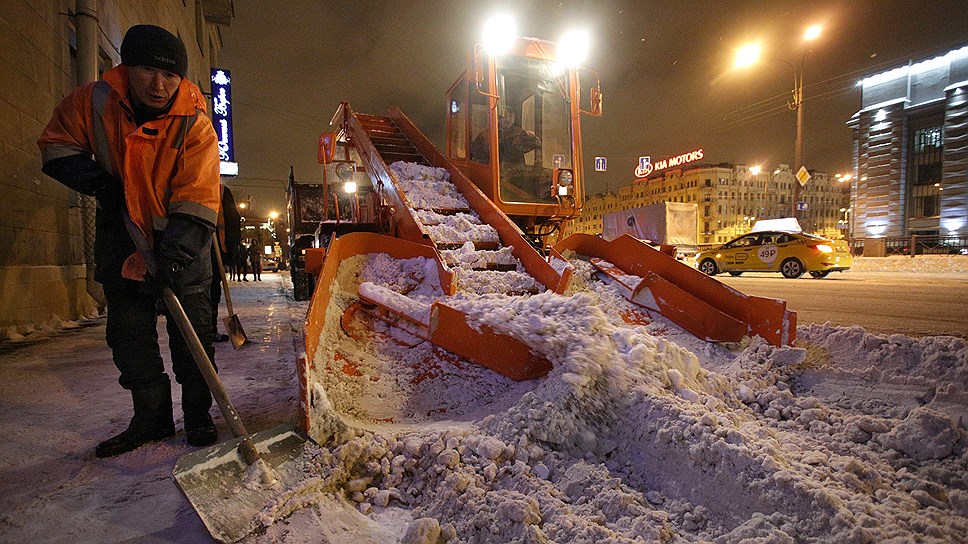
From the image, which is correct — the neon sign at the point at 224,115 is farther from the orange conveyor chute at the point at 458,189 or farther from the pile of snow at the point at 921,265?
the pile of snow at the point at 921,265

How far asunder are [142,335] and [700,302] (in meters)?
3.62

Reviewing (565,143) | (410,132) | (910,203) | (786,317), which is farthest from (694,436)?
(910,203)

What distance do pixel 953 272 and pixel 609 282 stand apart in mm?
16698

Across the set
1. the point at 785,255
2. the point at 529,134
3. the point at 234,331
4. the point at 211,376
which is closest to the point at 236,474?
the point at 211,376

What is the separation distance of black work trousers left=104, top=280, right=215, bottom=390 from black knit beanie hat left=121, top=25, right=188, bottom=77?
1157mm

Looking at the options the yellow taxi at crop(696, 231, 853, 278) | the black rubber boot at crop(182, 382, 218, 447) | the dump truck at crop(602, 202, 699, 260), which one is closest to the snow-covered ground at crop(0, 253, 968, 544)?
the black rubber boot at crop(182, 382, 218, 447)

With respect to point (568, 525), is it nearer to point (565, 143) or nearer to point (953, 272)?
point (565, 143)

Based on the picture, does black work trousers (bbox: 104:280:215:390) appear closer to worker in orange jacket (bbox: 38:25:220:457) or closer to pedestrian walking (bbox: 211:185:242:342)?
worker in orange jacket (bbox: 38:25:220:457)

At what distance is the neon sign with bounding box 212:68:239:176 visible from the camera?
16.8 meters

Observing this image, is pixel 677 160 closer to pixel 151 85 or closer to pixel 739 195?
pixel 739 195

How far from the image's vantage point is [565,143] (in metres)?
6.01

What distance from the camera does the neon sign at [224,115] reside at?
1684 centimetres

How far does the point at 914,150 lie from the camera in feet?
107

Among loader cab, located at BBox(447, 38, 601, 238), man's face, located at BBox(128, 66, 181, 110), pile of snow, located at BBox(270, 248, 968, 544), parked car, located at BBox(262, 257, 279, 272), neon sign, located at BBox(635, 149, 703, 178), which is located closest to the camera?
pile of snow, located at BBox(270, 248, 968, 544)
